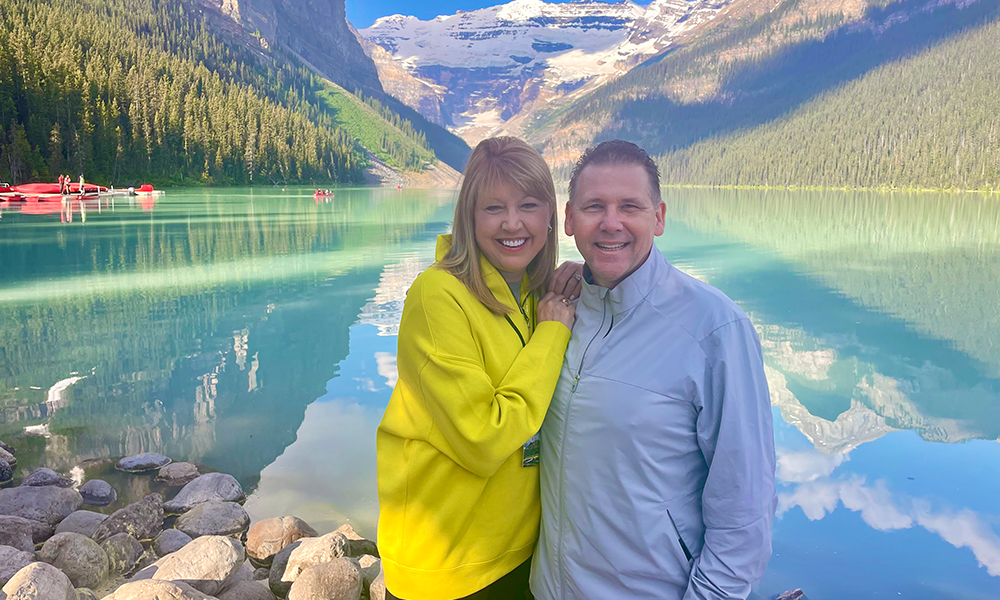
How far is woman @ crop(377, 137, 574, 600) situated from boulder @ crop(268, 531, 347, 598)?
7.84 ft

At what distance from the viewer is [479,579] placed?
2.57 m

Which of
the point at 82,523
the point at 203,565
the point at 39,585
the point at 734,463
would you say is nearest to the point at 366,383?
the point at 82,523

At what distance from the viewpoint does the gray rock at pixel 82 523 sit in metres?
5.25

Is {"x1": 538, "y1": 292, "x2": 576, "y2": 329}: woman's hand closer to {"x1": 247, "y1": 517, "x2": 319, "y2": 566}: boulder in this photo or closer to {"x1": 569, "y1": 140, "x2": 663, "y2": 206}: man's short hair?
{"x1": 569, "y1": 140, "x2": 663, "y2": 206}: man's short hair

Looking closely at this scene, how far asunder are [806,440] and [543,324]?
668 centimetres

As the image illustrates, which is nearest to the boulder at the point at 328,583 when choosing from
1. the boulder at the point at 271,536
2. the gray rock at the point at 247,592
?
the gray rock at the point at 247,592

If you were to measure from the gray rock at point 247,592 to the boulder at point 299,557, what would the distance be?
7.2 inches

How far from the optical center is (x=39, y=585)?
146 inches

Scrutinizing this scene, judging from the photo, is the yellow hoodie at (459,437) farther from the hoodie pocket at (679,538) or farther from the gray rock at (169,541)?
the gray rock at (169,541)

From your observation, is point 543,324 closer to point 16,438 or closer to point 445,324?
point 445,324

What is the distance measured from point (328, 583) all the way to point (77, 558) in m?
1.83

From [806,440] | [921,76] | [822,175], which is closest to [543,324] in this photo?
[806,440]

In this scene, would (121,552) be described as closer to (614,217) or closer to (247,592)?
(247,592)

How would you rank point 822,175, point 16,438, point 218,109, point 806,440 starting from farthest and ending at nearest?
1. point 822,175
2. point 218,109
3. point 806,440
4. point 16,438
